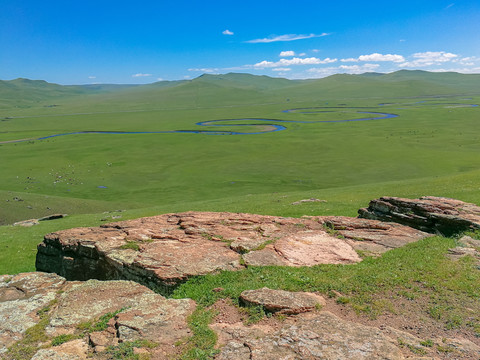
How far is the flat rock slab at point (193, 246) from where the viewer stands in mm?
14945

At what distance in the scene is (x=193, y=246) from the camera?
658 inches

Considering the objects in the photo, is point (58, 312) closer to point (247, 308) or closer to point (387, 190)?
point (247, 308)

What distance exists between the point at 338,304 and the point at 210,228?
358 inches

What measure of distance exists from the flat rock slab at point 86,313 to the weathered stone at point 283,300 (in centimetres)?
221

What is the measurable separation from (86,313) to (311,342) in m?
8.13

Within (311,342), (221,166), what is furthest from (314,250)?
(221,166)

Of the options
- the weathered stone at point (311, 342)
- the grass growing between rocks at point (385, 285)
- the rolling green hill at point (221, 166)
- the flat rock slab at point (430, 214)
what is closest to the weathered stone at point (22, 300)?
the grass growing between rocks at point (385, 285)

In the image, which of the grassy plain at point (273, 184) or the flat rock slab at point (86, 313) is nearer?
the flat rock slab at point (86, 313)

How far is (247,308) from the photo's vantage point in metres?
11.6

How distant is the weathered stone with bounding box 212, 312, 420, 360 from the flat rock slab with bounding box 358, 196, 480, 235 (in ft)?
36.5

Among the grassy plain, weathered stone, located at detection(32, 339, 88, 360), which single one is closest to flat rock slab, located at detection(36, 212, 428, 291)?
the grassy plain

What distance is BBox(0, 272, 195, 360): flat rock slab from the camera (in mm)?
10375

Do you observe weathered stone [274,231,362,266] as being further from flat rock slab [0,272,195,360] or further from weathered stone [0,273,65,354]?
weathered stone [0,273,65,354]

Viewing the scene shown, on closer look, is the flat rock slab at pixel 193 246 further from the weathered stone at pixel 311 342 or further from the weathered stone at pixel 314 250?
the weathered stone at pixel 311 342
